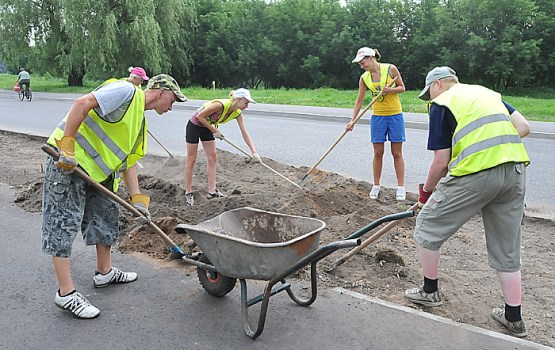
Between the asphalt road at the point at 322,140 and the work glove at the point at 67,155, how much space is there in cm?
476

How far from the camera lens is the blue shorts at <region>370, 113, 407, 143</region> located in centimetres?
639

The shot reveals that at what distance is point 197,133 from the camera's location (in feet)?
21.1

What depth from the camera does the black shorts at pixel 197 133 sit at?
6.44 m

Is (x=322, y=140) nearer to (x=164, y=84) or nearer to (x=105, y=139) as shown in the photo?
(x=164, y=84)

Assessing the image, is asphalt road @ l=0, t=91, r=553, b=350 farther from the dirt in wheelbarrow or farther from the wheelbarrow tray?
the wheelbarrow tray

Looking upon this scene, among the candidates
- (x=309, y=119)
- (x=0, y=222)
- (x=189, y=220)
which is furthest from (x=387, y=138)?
(x=309, y=119)

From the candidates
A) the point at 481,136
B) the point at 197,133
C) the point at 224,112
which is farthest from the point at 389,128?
the point at 481,136

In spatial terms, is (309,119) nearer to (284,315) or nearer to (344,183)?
(344,183)

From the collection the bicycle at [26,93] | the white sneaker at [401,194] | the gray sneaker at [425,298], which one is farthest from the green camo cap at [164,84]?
the bicycle at [26,93]

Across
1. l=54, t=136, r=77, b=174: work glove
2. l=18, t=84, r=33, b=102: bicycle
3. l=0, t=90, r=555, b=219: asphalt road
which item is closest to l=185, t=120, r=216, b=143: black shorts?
l=0, t=90, r=555, b=219: asphalt road

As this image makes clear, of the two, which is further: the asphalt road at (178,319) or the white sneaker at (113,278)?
the white sneaker at (113,278)

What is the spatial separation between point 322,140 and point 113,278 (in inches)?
303

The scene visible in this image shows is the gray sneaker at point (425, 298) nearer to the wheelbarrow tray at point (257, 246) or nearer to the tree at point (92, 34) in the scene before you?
the wheelbarrow tray at point (257, 246)

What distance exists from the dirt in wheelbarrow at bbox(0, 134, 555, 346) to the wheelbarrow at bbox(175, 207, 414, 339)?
0.55m
